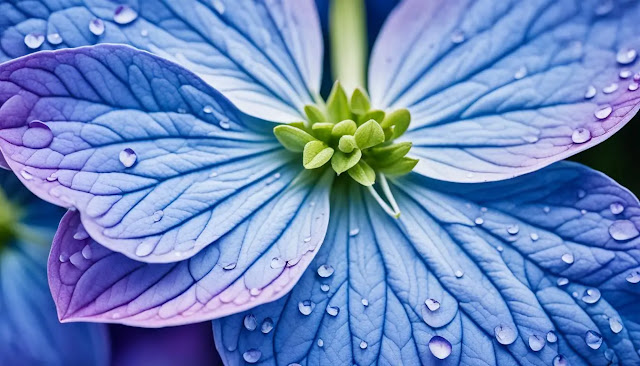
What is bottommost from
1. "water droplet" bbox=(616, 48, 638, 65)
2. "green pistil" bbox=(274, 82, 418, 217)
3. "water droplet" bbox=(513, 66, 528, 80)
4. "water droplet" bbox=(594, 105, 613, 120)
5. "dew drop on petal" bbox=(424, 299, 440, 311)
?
"dew drop on petal" bbox=(424, 299, 440, 311)

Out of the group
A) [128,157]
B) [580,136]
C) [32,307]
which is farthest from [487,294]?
[32,307]

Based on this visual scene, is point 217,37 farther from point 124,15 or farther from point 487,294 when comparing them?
point 487,294

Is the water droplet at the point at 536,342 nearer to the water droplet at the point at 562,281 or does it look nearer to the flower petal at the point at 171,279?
the water droplet at the point at 562,281

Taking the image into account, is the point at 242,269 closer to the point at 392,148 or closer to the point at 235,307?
the point at 235,307

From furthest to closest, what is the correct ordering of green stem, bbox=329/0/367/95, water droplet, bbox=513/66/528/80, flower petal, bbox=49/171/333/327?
1. green stem, bbox=329/0/367/95
2. water droplet, bbox=513/66/528/80
3. flower petal, bbox=49/171/333/327

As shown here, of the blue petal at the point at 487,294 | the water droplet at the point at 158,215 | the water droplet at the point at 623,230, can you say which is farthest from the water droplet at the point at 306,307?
the water droplet at the point at 623,230

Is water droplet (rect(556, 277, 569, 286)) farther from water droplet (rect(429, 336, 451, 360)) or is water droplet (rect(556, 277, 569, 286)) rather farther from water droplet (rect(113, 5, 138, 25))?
water droplet (rect(113, 5, 138, 25))

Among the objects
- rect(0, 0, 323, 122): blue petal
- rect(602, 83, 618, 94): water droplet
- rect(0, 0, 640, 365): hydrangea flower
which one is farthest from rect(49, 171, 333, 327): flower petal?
rect(602, 83, 618, 94): water droplet

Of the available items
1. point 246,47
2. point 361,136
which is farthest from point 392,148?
point 246,47

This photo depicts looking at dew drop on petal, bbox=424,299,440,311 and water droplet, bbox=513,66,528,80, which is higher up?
water droplet, bbox=513,66,528,80
